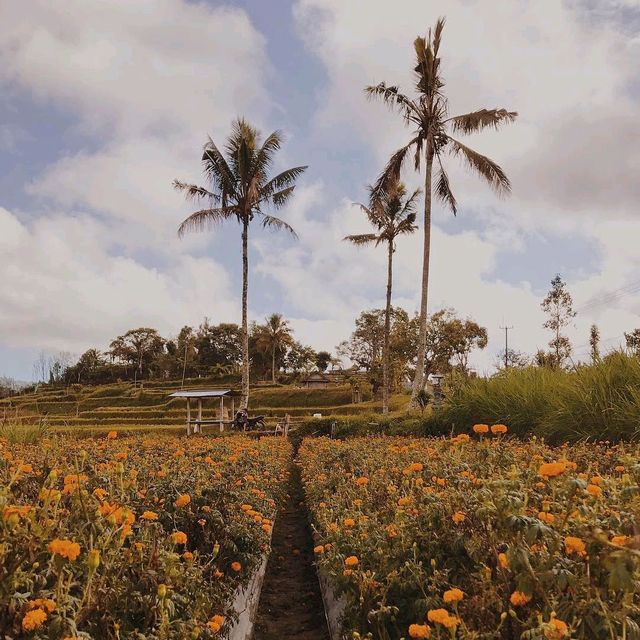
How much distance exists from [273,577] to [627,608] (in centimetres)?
436

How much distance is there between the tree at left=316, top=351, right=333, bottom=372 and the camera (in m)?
83.8

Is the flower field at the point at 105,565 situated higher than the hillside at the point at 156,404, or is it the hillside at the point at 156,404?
the flower field at the point at 105,565

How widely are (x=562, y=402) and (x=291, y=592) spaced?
532cm

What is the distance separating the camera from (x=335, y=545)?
3334 mm

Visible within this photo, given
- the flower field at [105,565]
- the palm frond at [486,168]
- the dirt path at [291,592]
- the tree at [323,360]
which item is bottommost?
the dirt path at [291,592]

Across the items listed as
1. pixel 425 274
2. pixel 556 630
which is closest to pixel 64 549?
pixel 556 630

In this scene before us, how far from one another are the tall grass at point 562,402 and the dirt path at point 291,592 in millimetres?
3971

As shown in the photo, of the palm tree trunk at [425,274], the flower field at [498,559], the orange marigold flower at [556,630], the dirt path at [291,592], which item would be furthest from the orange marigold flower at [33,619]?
the palm tree trunk at [425,274]

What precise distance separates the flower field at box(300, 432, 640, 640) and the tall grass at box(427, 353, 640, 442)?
13.3 feet

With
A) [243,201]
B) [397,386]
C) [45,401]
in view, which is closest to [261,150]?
[243,201]

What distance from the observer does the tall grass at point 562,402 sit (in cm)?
710

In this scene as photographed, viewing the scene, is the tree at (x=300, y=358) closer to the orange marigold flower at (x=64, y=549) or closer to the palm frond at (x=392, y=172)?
the palm frond at (x=392, y=172)

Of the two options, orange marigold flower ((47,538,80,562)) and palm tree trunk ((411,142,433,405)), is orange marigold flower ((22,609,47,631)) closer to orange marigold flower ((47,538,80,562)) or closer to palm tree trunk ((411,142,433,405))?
orange marigold flower ((47,538,80,562))

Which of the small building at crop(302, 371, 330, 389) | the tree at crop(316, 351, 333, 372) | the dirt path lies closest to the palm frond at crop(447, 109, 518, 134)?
the dirt path
